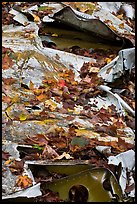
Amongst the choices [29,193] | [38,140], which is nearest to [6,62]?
[38,140]

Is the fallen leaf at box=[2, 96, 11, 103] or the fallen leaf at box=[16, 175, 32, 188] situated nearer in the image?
the fallen leaf at box=[16, 175, 32, 188]

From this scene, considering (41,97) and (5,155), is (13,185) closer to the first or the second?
(5,155)

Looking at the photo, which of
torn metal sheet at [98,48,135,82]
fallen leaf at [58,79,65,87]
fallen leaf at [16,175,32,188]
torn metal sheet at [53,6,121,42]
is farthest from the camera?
torn metal sheet at [53,6,121,42]

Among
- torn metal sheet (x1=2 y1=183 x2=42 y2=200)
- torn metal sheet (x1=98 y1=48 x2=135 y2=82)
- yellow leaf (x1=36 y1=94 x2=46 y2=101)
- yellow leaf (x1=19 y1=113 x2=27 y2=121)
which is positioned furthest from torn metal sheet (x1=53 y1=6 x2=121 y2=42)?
torn metal sheet (x1=2 y1=183 x2=42 y2=200)

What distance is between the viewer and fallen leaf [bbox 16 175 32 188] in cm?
406

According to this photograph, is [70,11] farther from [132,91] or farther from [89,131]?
[89,131]

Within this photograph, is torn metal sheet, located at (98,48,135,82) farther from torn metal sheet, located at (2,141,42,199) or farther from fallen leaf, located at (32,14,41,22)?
torn metal sheet, located at (2,141,42,199)

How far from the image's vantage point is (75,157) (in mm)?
4625

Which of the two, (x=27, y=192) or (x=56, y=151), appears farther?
(x=56, y=151)

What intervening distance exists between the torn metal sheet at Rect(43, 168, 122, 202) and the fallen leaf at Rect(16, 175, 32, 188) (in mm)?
161

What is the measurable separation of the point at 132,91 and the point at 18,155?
232 cm

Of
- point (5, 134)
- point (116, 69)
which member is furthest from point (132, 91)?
point (5, 134)

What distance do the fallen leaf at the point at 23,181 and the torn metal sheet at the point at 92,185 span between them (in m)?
0.16

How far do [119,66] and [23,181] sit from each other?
2.72 meters
